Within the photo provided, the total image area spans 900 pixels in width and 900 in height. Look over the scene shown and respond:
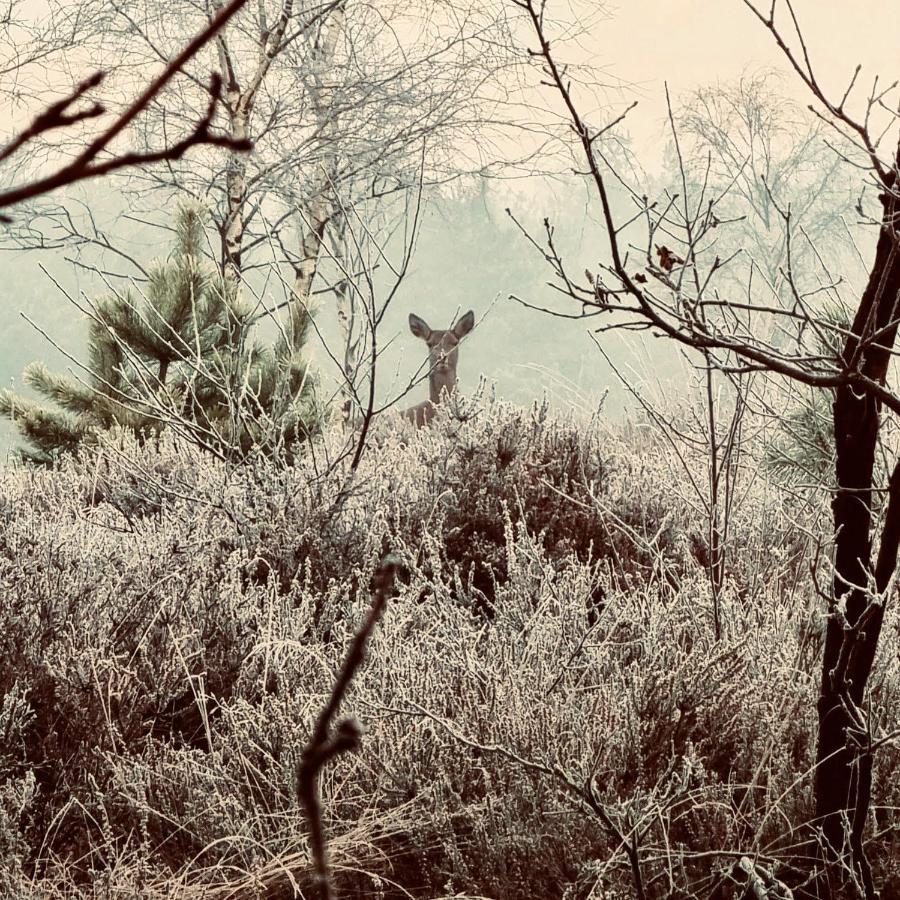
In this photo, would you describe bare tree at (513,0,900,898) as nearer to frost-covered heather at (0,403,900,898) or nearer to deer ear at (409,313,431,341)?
frost-covered heather at (0,403,900,898)

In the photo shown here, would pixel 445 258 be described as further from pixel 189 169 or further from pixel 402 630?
pixel 402 630

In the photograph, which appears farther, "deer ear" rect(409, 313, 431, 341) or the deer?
"deer ear" rect(409, 313, 431, 341)

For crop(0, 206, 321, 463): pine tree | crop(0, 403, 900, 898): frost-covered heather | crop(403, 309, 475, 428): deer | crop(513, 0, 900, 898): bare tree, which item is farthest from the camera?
crop(403, 309, 475, 428): deer

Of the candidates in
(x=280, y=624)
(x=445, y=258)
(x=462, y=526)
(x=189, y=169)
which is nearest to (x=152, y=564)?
Answer: (x=280, y=624)

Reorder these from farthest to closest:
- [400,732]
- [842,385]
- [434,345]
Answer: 1. [434,345]
2. [400,732]
3. [842,385]

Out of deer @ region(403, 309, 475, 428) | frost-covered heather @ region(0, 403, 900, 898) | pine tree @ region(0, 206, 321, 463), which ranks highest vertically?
deer @ region(403, 309, 475, 428)

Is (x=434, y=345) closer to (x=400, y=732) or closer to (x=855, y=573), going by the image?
(x=400, y=732)

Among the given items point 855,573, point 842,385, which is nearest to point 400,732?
point 855,573

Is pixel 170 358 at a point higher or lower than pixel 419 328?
lower

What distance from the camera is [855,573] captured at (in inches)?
76.6

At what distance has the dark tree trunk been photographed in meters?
1.78

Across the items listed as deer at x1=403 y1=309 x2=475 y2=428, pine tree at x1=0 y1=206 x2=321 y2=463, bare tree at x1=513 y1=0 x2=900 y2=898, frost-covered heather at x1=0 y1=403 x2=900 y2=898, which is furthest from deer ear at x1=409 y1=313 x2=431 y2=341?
bare tree at x1=513 y1=0 x2=900 y2=898

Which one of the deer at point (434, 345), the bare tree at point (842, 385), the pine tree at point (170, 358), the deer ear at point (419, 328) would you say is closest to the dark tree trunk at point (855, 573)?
the bare tree at point (842, 385)

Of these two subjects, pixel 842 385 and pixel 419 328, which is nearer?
pixel 842 385
